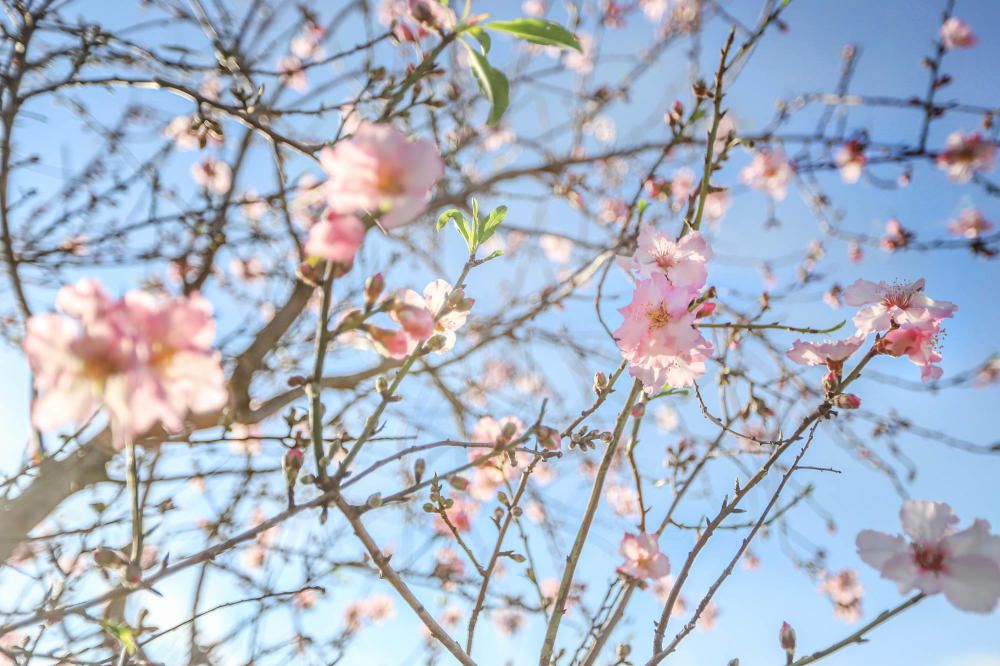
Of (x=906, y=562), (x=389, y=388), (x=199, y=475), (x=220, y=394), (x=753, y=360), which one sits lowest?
(x=906, y=562)

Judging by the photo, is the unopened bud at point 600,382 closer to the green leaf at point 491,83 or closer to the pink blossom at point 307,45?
the green leaf at point 491,83

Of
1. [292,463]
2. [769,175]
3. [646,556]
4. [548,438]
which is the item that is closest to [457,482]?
[548,438]

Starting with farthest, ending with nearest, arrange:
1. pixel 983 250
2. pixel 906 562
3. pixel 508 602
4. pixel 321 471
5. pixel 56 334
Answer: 1. pixel 983 250
2. pixel 508 602
3. pixel 906 562
4. pixel 321 471
5. pixel 56 334

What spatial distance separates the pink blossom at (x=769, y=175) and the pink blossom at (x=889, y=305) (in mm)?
3924

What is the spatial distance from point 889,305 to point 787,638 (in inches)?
28.9

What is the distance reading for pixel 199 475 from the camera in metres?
2.01

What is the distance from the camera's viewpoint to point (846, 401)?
116cm

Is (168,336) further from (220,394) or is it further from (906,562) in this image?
(906,562)

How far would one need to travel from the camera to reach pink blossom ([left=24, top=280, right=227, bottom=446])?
0.65 m

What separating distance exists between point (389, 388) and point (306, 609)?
2802 mm

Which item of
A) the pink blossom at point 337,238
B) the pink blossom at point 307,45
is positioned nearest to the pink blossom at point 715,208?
the pink blossom at point 307,45

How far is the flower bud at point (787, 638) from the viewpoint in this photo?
111 cm

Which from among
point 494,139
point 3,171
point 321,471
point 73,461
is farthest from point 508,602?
point 494,139

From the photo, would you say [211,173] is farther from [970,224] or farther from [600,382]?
[970,224]
